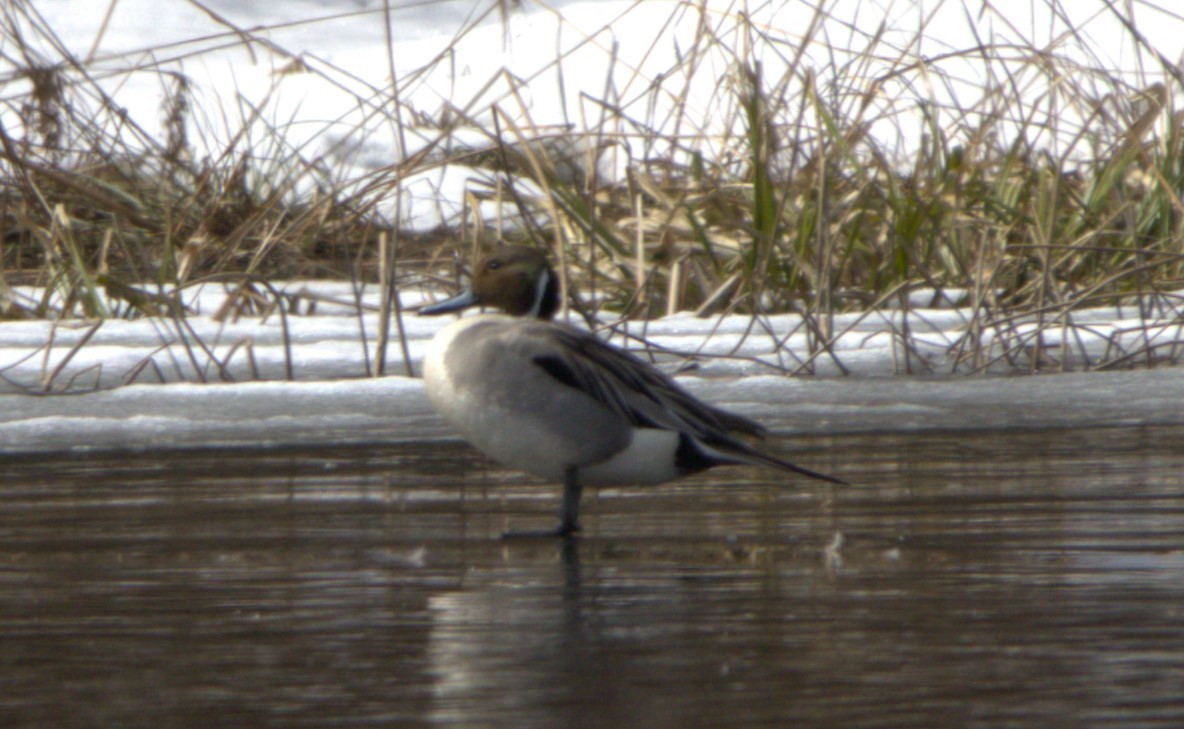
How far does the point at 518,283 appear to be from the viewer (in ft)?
11.5

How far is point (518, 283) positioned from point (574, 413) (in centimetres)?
60

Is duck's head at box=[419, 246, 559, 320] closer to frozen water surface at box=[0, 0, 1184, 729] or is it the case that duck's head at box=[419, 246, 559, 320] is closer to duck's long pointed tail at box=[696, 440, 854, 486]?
frozen water surface at box=[0, 0, 1184, 729]

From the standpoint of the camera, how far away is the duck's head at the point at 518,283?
3504mm

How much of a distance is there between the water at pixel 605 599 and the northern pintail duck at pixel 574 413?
9 centimetres

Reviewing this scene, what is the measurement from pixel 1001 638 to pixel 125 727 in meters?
0.82

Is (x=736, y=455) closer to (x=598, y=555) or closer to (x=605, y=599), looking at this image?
(x=598, y=555)

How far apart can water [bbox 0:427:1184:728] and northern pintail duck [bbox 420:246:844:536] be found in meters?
0.09

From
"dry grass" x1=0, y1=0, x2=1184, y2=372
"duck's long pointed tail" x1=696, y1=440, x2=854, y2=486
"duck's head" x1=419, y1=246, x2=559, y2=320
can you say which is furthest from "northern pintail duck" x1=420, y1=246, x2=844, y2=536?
"dry grass" x1=0, y1=0, x2=1184, y2=372

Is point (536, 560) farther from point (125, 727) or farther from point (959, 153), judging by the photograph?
point (959, 153)

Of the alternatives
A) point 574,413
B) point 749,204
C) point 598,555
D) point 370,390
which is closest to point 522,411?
point 574,413

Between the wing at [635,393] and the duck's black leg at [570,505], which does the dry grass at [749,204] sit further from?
the duck's black leg at [570,505]

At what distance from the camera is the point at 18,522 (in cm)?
282

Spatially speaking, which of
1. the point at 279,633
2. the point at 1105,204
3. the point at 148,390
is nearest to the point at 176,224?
the point at 148,390

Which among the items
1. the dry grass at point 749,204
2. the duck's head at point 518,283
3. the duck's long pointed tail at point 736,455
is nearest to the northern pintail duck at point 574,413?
the duck's long pointed tail at point 736,455
